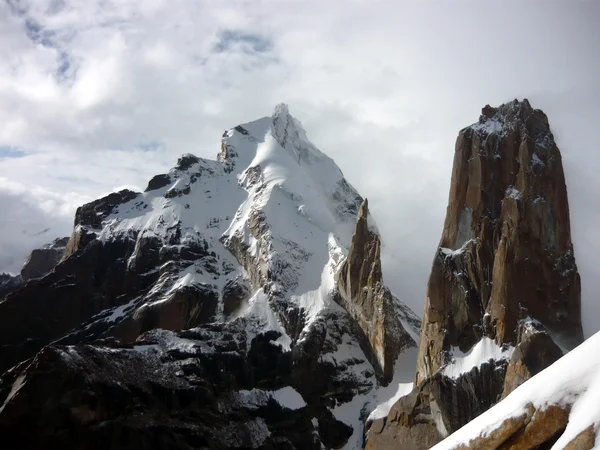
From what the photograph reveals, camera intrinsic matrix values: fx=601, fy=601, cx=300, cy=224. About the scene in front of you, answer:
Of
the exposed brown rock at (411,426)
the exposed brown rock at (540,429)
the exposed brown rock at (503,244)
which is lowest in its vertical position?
the exposed brown rock at (411,426)

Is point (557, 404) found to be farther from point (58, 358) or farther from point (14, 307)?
point (14, 307)

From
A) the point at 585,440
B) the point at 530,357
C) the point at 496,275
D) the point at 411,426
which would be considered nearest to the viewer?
the point at 585,440

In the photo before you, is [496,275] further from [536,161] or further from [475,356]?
[536,161]

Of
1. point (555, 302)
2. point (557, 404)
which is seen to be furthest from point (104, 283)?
point (557, 404)

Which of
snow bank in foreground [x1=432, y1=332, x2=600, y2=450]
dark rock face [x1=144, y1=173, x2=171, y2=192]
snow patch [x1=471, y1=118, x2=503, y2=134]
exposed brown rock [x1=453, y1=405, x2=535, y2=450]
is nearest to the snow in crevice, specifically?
snow patch [x1=471, y1=118, x2=503, y2=134]

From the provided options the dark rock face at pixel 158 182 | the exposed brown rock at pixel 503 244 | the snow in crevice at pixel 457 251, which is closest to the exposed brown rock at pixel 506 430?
the exposed brown rock at pixel 503 244

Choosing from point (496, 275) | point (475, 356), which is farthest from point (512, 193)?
point (475, 356)

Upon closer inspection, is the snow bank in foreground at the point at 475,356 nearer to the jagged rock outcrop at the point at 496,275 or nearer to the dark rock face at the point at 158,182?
the jagged rock outcrop at the point at 496,275
